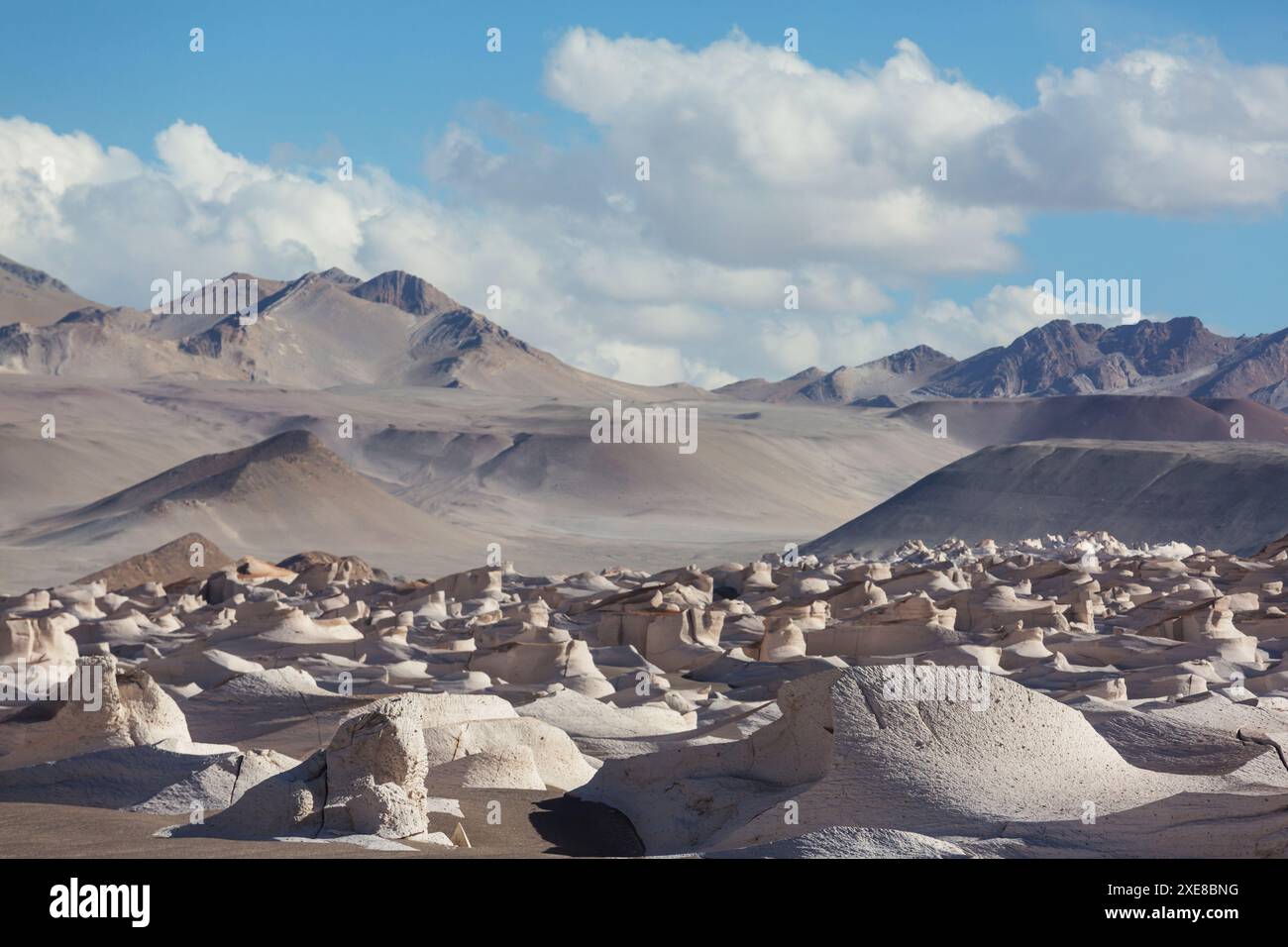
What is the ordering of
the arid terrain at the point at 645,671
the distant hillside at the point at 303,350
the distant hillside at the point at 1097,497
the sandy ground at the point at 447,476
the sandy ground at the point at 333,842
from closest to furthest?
1. the sandy ground at the point at 333,842
2. the arid terrain at the point at 645,671
3. the distant hillside at the point at 1097,497
4. the sandy ground at the point at 447,476
5. the distant hillside at the point at 303,350

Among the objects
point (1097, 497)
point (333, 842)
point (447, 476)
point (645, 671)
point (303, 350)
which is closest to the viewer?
point (333, 842)

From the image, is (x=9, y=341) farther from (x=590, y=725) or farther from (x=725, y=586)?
(x=590, y=725)

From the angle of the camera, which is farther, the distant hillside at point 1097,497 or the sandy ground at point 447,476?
the sandy ground at point 447,476

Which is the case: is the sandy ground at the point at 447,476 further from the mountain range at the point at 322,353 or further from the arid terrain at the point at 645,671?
the mountain range at the point at 322,353

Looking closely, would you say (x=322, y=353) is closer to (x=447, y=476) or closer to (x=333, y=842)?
(x=447, y=476)

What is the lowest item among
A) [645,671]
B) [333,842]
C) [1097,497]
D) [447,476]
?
[645,671]

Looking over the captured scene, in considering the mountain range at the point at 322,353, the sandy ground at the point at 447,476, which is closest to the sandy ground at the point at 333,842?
the sandy ground at the point at 447,476

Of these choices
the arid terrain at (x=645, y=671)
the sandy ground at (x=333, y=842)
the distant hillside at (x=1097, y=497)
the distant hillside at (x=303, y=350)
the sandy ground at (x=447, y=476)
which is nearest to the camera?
the sandy ground at (x=333, y=842)

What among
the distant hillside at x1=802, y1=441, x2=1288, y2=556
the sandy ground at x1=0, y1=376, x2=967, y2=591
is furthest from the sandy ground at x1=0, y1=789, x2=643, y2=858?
the distant hillside at x1=802, y1=441, x2=1288, y2=556

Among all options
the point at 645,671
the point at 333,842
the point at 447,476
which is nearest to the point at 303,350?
the point at 447,476

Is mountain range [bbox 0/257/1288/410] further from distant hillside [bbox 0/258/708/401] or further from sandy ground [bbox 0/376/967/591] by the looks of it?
sandy ground [bbox 0/376/967/591]

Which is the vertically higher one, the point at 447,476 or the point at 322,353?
the point at 322,353
